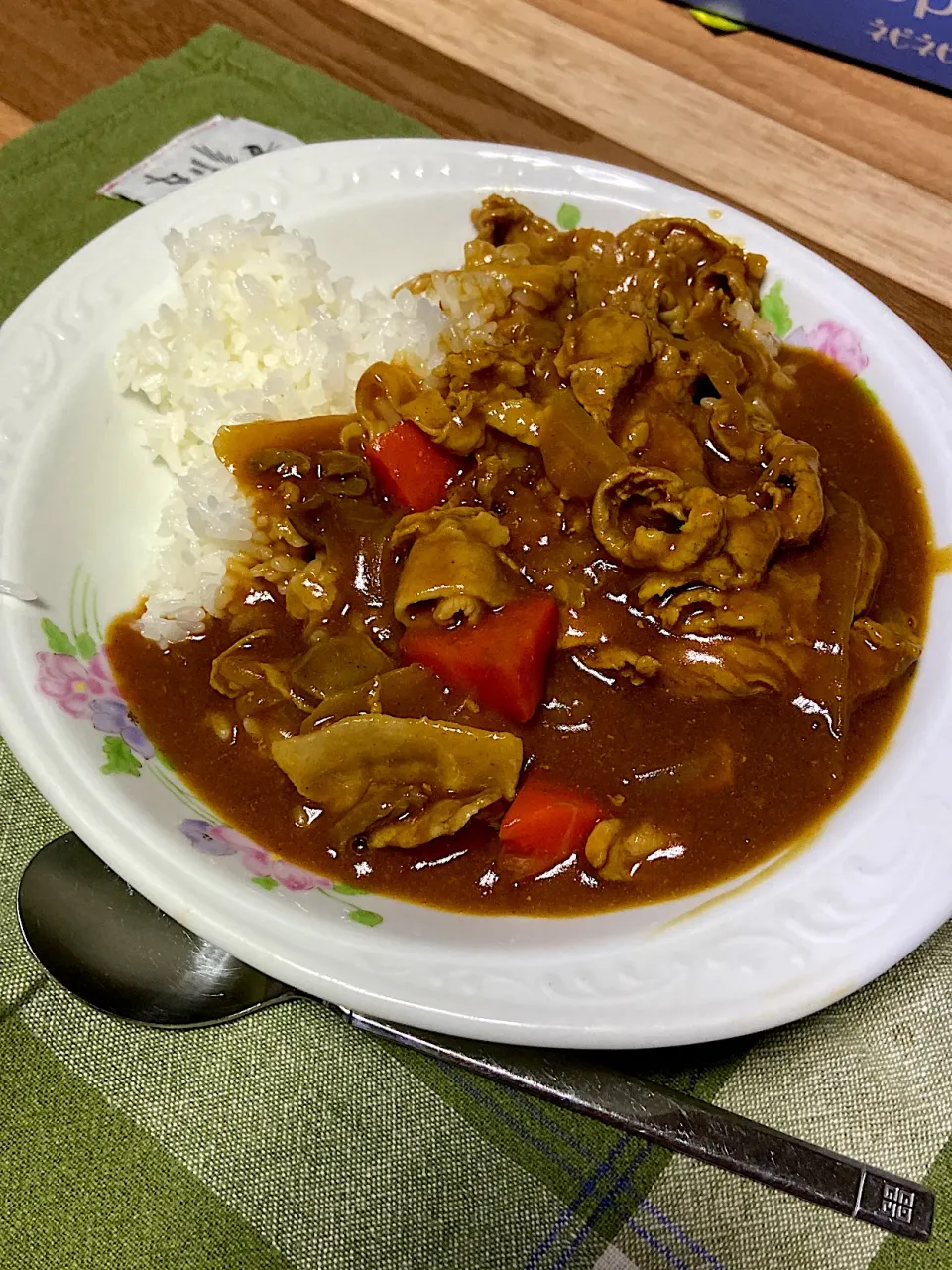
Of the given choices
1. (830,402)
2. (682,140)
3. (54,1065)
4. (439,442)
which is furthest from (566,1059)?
(682,140)

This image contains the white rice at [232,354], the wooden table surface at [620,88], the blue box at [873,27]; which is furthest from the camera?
the blue box at [873,27]

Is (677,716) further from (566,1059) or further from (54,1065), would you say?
(54,1065)

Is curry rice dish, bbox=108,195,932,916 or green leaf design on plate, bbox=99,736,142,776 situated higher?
curry rice dish, bbox=108,195,932,916

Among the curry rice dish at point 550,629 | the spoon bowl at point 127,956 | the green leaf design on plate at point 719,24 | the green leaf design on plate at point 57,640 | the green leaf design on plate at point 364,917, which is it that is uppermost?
the green leaf design on plate at point 719,24

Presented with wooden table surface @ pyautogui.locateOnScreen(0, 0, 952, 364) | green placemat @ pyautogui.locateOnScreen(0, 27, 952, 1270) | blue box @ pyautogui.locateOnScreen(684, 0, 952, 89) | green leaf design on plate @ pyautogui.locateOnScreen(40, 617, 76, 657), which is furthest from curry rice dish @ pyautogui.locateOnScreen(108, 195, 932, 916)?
blue box @ pyautogui.locateOnScreen(684, 0, 952, 89)

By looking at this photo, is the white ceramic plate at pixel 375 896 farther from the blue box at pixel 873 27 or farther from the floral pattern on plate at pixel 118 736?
the blue box at pixel 873 27

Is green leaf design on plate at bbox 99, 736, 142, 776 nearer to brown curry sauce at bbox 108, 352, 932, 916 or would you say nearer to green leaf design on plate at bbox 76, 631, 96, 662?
brown curry sauce at bbox 108, 352, 932, 916

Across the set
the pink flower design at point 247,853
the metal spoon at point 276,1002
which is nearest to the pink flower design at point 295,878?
the pink flower design at point 247,853
